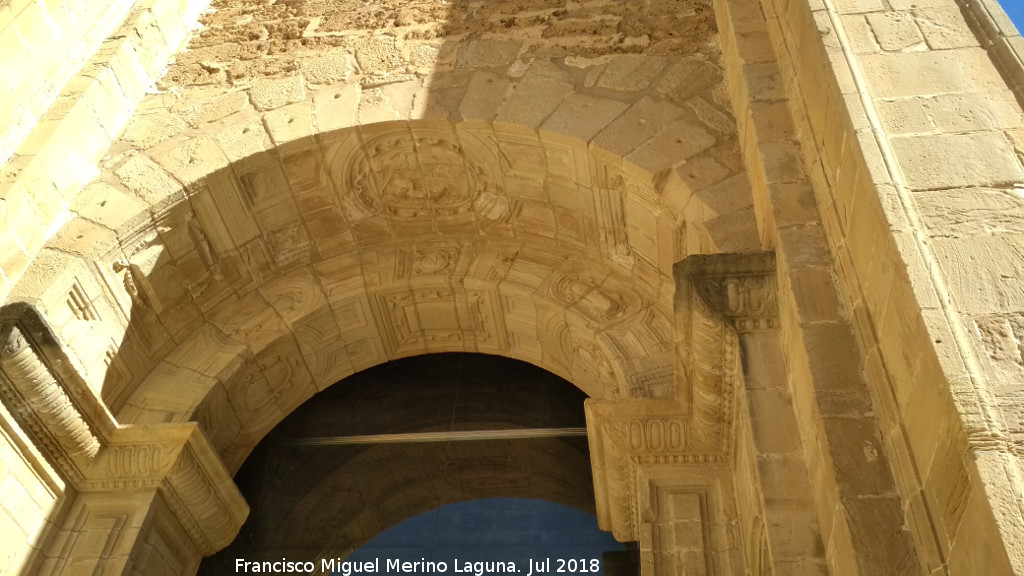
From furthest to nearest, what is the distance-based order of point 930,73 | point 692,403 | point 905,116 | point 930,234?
point 692,403
point 930,73
point 905,116
point 930,234

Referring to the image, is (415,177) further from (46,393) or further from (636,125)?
(46,393)

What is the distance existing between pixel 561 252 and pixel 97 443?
8.89ft

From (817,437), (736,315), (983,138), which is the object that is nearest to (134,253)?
(736,315)

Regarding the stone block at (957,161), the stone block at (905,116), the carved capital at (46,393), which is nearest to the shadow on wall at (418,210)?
the carved capital at (46,393)

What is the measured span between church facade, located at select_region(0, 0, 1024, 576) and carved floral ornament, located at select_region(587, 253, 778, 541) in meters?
0.01

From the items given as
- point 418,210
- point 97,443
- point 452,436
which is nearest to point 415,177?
point 418,210

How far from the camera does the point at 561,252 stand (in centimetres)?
574

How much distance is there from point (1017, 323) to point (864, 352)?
0.61m

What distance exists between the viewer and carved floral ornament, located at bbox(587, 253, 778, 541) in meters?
3.91

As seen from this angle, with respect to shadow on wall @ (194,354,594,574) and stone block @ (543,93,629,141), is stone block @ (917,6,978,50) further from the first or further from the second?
shadow on wall @ (194,354,594,574)

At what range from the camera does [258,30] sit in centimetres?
654

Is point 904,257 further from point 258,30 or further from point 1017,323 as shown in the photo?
point 258,30

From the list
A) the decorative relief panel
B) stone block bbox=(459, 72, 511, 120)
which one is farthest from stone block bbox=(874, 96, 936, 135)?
the decorative relief panel

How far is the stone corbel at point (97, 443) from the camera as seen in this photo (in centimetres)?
429
